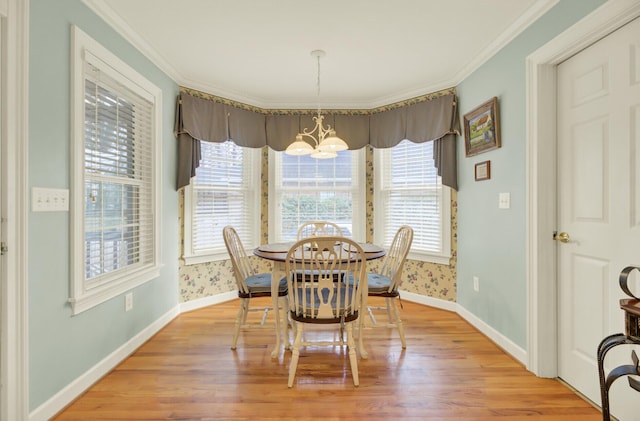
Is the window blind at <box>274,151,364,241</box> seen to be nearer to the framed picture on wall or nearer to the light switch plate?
the framed picture on wall

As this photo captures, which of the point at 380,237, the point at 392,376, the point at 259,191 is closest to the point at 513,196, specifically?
the point at 392,376

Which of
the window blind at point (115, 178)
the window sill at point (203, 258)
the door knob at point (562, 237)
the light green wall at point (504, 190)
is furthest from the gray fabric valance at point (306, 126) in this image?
the door knob at point (562, 237)

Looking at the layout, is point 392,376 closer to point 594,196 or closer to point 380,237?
point 594,196

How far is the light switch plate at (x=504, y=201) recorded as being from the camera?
8.18 feet

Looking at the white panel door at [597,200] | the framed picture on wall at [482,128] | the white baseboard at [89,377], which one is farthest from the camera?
the framed picture on wall at [482,128]

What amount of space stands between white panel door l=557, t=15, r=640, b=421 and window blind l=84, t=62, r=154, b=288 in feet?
9.66

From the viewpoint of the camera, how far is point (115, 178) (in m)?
2.40

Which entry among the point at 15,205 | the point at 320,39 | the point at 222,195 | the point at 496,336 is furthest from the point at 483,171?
the point at 15,205

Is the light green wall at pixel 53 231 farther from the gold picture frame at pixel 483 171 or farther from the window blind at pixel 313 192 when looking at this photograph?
the gold picture frame at pixel 483 171

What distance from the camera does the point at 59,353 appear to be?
6.02ft

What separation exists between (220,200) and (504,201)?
9.43ft

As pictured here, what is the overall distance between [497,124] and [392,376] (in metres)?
2.04

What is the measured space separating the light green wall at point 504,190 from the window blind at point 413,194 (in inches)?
17.5

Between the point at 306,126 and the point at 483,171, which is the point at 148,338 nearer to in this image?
the point at 306,126
